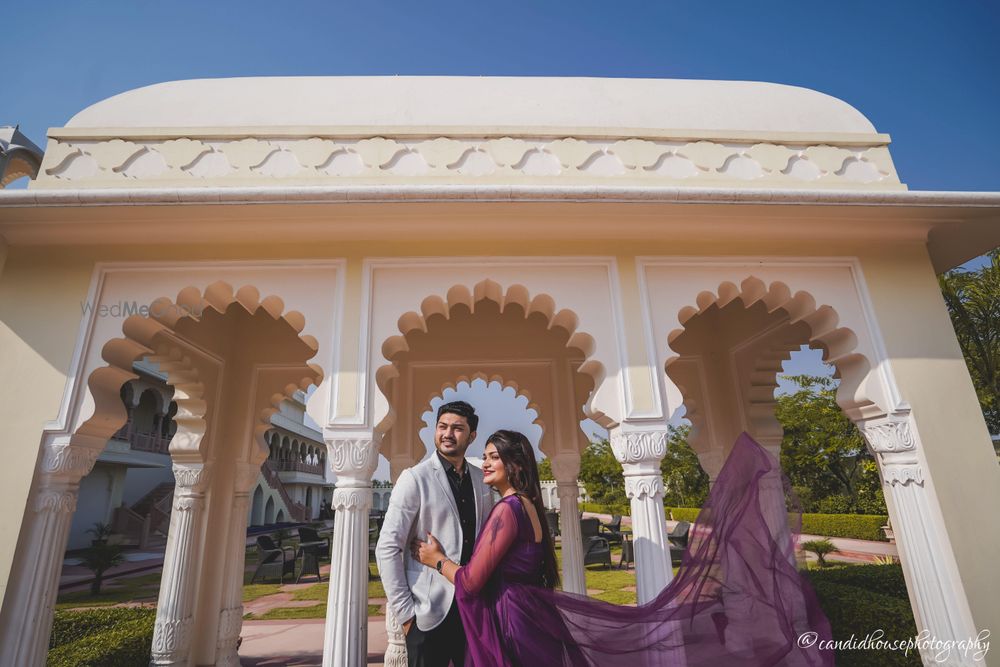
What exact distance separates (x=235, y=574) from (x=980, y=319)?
14.4 meters

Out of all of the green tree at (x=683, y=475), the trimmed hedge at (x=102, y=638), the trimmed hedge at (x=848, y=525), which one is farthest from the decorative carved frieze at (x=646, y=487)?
the green tree at (x=683, y=475)

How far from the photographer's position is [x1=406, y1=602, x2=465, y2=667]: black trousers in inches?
97.3

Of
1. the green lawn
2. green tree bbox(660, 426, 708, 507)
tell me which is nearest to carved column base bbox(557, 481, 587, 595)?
the green lawn

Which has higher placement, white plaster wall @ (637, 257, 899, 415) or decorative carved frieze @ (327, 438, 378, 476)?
white plaster wall @ (637, 257, 899, 415)

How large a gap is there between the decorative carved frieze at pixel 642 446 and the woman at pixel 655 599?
724 mm

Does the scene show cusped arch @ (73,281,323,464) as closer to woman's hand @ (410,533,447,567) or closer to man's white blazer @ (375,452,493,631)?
man's white blazer @ (375,452,493,631)

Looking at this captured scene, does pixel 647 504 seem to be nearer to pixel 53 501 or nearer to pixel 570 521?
pixel 570 521

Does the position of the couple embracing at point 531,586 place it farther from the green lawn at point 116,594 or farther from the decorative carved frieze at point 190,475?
the green lawn at point 116,594

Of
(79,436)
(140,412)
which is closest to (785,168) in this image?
(79,436)

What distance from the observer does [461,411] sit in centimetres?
281

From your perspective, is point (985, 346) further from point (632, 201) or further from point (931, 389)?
point (632, 201)

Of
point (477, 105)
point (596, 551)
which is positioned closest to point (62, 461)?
point (477, 105)

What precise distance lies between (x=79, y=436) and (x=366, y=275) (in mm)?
2286

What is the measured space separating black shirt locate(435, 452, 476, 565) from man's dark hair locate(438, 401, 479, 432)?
218 mm
